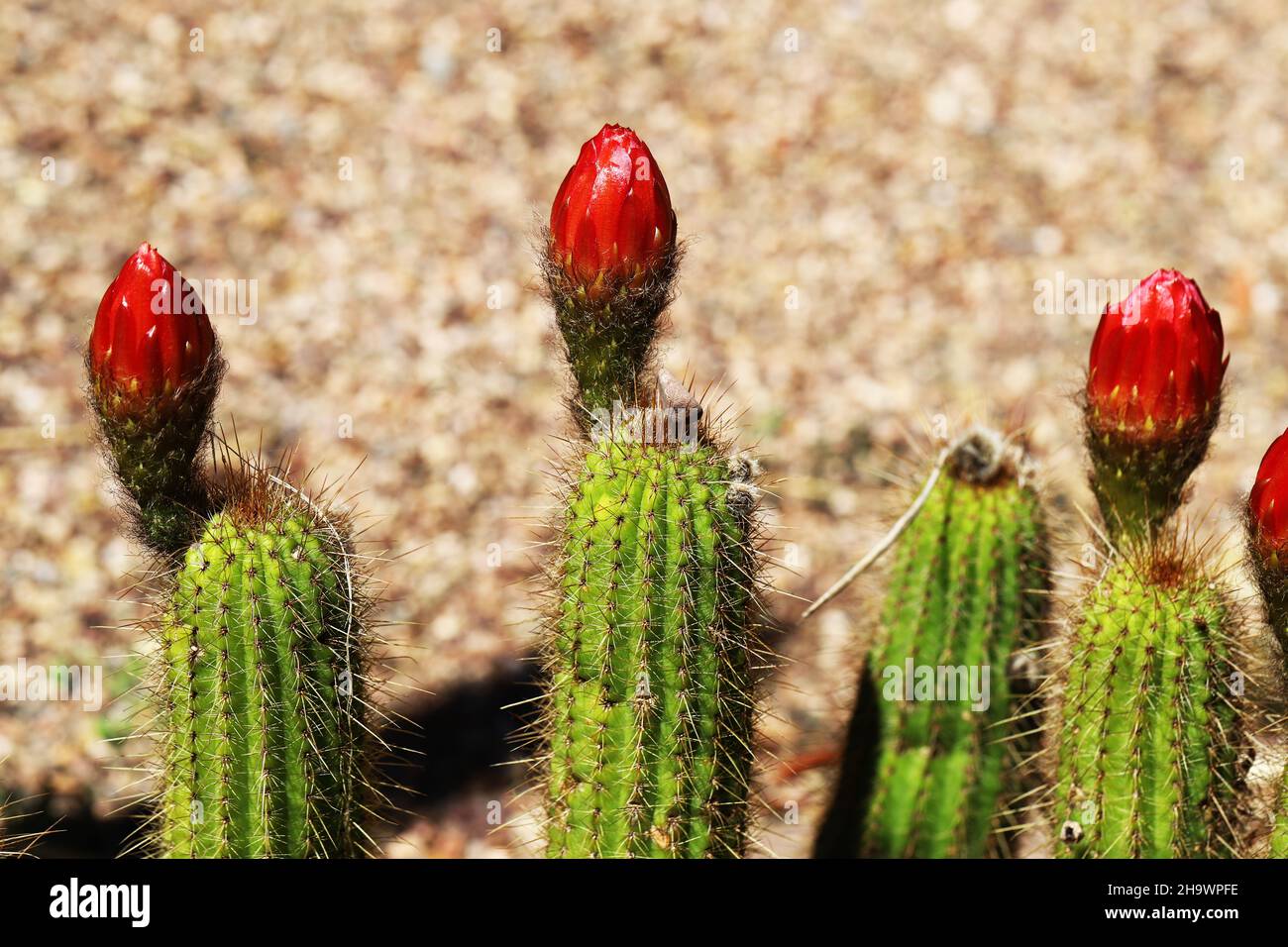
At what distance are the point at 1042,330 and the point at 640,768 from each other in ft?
10.9

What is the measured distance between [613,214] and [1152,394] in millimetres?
982

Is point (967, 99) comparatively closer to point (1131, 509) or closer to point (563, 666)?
point (1131, 509)


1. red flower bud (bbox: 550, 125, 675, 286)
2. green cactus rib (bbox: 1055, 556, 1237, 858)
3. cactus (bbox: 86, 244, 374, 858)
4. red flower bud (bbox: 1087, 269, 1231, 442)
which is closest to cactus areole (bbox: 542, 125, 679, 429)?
red flower bud (bbox: 550, 125, 675, 286)

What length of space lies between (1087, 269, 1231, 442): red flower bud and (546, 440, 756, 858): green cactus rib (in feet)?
2.23

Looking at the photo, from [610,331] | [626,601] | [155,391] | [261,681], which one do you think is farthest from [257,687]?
[610,331]

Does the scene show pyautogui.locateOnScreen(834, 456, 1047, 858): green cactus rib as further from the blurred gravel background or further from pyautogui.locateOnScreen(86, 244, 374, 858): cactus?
pyautogui.locateOnScreen(86, 244, 374, 858): cactus

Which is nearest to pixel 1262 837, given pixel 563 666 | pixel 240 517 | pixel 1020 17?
pixel 563 666

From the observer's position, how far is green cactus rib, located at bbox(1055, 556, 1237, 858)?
238 cm

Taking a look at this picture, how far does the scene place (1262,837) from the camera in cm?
256

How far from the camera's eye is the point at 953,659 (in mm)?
2984

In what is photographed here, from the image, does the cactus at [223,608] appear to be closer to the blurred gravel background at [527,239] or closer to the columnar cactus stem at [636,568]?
the columnar cactus stem at [636,568]

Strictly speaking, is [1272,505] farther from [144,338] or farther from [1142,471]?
[144,338]
